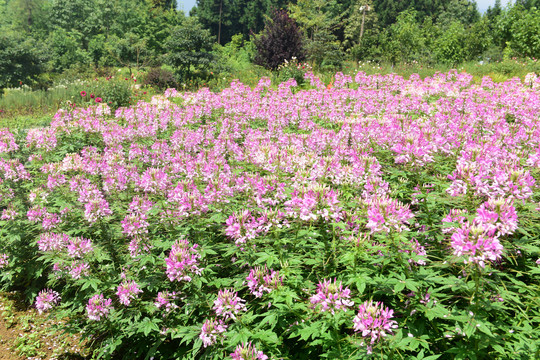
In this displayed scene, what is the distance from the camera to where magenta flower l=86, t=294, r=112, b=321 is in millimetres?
3201

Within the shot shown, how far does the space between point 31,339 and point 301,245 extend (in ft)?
13.4

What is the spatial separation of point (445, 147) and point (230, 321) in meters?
2.88

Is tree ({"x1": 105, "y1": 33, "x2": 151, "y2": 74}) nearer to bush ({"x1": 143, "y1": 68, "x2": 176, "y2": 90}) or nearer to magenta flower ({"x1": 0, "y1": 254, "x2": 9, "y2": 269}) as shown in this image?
bush ({"x1": 143, "y1": 68, "x2": 176, "y2": 90})

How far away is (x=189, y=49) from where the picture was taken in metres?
23.2

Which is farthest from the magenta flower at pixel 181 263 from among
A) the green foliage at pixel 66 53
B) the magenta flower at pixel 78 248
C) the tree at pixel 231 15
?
the tree at pixel 231 15

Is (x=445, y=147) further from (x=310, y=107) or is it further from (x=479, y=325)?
(x=310, y=107)

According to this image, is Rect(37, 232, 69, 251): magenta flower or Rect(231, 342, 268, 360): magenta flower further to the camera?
Rect(37, 232, 69, 251): magenta flower

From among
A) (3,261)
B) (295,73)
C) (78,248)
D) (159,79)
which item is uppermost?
(295,73)

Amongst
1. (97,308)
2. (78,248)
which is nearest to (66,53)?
(78,248)

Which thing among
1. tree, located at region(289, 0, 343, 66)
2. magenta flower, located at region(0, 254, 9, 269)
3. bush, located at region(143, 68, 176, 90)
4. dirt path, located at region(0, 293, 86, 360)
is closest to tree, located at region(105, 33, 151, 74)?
bush, located at region(143, 68, 176, 90)

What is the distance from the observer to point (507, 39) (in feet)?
93.8

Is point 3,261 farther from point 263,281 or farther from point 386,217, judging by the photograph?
point 386,217

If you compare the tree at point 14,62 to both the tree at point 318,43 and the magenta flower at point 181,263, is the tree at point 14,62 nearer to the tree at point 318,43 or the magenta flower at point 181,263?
the tree at point 318,43

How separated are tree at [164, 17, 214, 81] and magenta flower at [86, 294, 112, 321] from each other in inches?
826
